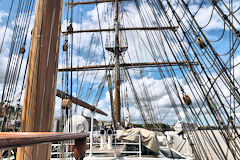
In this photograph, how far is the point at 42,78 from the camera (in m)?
1.90

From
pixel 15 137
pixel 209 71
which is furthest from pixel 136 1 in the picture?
pixel 15 137

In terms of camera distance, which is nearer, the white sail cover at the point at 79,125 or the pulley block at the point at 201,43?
the pulley block at the point at 201,43

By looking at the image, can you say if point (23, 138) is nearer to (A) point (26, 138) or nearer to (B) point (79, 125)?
(A) point (26, 138)

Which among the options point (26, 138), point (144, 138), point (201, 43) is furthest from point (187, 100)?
point (26, 138)

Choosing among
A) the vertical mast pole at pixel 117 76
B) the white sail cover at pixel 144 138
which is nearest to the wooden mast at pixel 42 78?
the white sail cover at pixel 144 138

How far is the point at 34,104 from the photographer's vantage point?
1.80m

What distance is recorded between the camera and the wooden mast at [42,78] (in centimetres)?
175

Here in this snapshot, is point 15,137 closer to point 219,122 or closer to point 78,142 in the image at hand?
point 78,142

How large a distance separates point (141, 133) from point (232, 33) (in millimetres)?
4279

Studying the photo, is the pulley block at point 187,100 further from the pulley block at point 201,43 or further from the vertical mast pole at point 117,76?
the vertical mast pole at point 117,76

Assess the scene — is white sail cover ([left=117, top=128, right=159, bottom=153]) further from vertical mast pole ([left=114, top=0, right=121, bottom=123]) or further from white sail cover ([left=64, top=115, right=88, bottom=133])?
vertical mast pole ([left=114, top=0, right=121, bottom=123])

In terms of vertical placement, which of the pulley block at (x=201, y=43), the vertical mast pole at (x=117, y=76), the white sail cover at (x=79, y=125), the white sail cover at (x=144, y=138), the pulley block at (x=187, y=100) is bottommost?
the white sail cover at (x=144, y=138)

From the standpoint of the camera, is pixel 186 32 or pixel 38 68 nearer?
pixel 38 68

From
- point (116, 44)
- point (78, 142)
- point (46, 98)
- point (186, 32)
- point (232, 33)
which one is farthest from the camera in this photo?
point (116, 44)
